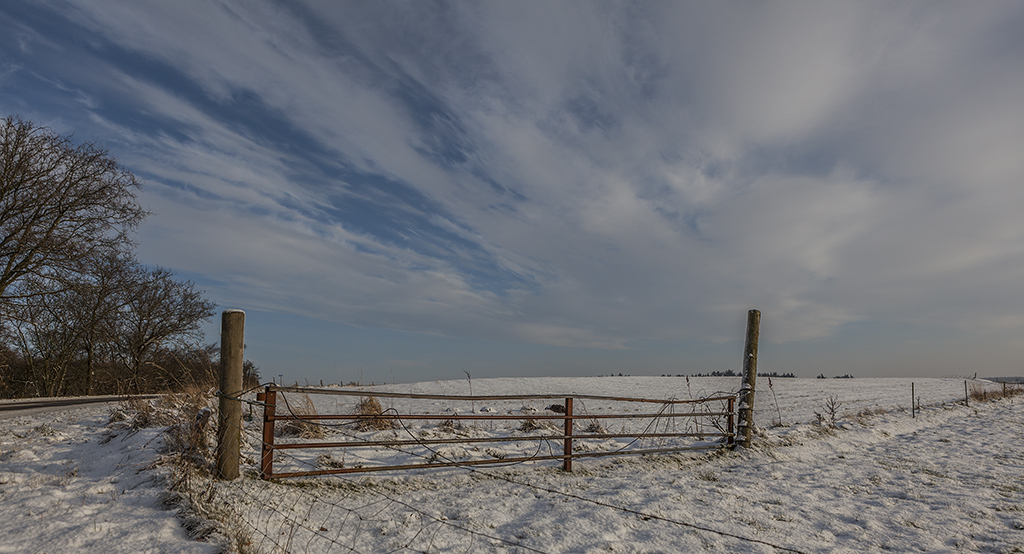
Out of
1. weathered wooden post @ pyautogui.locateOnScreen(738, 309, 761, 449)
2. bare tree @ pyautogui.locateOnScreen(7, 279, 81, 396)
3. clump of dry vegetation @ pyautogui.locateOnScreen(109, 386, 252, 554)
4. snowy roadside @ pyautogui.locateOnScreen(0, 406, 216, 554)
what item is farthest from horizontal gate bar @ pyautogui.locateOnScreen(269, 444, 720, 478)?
bare tree @ pyautogui.locateOnScreen(7, 279, 81, 396)

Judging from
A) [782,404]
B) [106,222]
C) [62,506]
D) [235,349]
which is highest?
[106,222]

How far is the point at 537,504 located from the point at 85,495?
4.62 metres

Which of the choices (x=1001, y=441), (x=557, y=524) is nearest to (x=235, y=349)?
(x=557, y=524)

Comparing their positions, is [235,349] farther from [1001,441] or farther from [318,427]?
[1001,441]

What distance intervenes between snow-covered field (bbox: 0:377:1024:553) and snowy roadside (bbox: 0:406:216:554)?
0.05 ft

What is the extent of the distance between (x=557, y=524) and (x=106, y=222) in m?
18.1

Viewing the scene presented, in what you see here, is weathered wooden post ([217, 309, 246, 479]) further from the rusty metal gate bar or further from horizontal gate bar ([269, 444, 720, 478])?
horizontal gate bar ([269, 444, 720, 478])

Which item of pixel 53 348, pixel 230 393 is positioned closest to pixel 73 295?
pixel 53 348

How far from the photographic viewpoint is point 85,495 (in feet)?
15.1

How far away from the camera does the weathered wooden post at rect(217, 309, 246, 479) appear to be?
5441mm

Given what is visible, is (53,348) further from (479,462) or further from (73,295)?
(479,462)

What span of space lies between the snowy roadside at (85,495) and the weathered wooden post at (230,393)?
60 cm

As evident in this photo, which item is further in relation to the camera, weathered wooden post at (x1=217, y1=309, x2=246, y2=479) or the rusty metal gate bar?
the rusty metal gate bar

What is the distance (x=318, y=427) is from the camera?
7.98 meters
